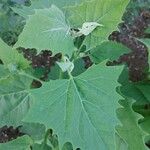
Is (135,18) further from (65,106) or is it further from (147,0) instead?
(65,106)

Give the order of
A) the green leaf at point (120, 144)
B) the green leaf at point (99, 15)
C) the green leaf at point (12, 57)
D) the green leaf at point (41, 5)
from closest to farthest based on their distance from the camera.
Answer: the green leaf at point (99, 15) < the green leaf at point (41, 5) < the green leaf at point (12, 57) < the green leaf at point (120, 144)

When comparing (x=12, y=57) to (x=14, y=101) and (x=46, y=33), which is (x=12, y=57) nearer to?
(x=14, y=101)

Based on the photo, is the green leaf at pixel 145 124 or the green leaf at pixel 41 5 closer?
the green leaf at pixel 41 5

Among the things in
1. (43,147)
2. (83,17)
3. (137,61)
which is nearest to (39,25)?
(83,17)

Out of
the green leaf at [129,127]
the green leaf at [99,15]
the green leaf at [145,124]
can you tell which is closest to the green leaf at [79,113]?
the green leaf at [99,15]

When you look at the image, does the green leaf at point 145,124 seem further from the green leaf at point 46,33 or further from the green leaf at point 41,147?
the green leaf at point 46,33

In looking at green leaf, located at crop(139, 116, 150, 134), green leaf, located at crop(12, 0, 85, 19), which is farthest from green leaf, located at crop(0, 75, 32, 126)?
green leaf, located at crop(139, 116, 150, 134)
